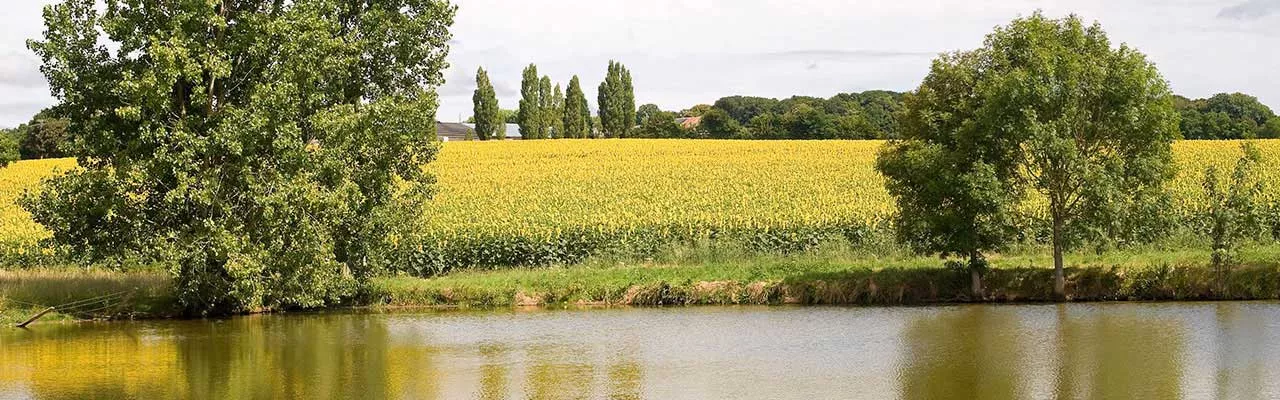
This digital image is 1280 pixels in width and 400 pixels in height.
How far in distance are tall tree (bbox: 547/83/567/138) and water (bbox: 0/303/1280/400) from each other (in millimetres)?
79724

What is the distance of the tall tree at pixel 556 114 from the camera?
111250 mm

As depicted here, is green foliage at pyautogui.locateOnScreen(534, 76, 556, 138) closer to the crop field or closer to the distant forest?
the distant forest

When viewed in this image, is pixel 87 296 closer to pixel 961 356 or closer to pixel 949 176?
pixel 949 176

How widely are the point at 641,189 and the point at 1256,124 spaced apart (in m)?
58.5

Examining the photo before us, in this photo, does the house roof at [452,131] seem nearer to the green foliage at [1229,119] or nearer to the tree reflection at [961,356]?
the green foliage at [1229,119]

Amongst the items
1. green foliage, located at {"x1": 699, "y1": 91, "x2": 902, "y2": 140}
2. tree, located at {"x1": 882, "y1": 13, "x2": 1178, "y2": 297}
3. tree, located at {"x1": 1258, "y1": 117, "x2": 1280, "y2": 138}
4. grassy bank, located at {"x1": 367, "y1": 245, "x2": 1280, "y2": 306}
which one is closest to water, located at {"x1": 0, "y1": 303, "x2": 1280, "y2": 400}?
grassy bank, located at {"x1": 367, "y1": 245, "x2": 1280, "y2": 306}

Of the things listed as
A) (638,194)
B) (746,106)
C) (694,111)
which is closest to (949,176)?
(638,194)

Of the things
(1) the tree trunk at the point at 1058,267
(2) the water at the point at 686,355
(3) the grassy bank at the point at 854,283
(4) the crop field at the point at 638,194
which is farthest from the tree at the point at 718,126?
(2) the water at the point at 686,355

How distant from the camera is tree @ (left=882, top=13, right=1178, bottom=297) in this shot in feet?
101

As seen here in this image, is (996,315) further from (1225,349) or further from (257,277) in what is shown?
(257,277)

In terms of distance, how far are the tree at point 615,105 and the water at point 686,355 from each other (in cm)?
8669

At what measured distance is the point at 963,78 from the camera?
32812mm

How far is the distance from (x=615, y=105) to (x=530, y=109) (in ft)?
42.4

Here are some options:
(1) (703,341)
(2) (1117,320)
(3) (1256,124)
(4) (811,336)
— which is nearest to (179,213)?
(1) (703,341)
